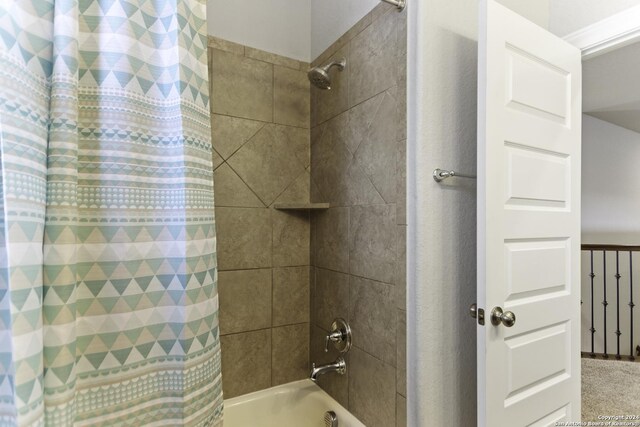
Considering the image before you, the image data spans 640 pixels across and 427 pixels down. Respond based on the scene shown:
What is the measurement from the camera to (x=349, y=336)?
1578 millimetres

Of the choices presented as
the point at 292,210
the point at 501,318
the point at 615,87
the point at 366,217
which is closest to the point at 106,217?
the point at 366,217

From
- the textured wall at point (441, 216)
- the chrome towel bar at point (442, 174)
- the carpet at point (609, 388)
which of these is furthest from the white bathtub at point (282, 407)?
the carpet at point (609, 388)

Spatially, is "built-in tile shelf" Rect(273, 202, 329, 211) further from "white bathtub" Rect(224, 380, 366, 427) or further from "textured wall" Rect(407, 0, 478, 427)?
"white bathtub" Rect(224, 380, 366, 427)

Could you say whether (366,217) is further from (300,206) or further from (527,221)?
(527,221)

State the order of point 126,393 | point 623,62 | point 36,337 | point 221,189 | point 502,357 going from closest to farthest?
1. point 36,337
2. point 126,393
3. point 502,357
4. point 221,189
5. point 623,62

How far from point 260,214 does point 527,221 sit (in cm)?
115

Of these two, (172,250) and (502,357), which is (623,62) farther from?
(172,250)

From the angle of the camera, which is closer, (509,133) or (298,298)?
(509,133)

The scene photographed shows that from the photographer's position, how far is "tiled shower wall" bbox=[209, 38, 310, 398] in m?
1.67

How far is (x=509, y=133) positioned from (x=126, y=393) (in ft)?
4.50

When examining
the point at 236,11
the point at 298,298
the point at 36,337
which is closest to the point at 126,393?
the point at 36,337

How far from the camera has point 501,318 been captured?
1.18 metres

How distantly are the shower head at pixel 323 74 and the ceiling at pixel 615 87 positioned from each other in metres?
1.73

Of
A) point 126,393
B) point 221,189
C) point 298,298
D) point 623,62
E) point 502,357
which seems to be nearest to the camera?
point 126,393
